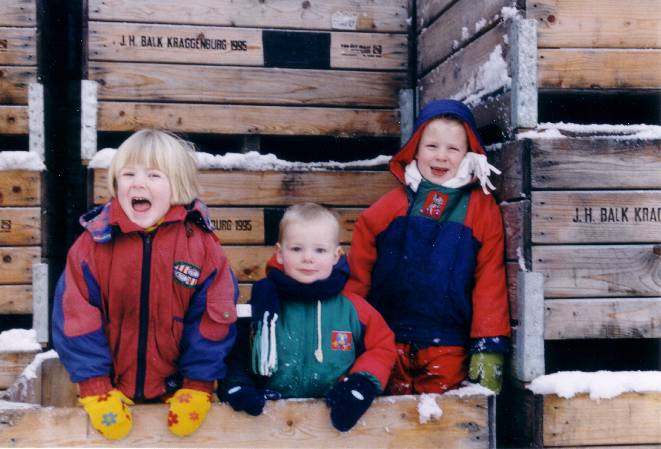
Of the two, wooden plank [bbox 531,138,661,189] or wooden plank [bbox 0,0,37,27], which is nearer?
wooden plank [bbox 531,138,661,189]

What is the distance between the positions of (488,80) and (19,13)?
7.68 feet

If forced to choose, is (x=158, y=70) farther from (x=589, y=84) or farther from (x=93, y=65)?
(x=589, y=84)

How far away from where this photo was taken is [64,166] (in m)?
4.39

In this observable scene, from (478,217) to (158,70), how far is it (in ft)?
5.91

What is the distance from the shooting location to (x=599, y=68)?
9.89ft

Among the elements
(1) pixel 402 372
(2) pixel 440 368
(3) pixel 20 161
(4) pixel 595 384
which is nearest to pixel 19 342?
(3) pixel 20 161

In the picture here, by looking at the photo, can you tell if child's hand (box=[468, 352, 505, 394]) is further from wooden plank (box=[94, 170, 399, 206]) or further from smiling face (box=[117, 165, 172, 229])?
smiling face (box=[117, 165, 172, 229])

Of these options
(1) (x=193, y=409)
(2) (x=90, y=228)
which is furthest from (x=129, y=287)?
(1) (x=193, y=409)

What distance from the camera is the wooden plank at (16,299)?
12.1 ft

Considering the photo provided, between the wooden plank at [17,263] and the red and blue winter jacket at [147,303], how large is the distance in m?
1.21

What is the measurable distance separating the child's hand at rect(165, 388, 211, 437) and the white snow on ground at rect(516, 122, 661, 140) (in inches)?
61.2

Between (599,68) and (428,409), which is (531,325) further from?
(599,68)

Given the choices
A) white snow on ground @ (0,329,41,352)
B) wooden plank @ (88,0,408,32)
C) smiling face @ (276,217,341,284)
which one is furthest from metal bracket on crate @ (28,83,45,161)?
smiling face @ (276,217,341,284)

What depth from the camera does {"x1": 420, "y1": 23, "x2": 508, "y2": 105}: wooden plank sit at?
10.2 feet
